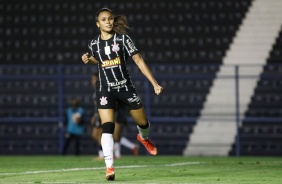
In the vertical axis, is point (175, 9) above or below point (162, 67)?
above

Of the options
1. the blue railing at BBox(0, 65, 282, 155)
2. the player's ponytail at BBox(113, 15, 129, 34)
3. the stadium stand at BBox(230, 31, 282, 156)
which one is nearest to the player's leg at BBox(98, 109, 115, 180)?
the player's ponytail at BBox(113, 15, 129, 34)

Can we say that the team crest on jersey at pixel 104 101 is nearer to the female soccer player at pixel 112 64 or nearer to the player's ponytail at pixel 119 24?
the female soccer player at pixel 112 64

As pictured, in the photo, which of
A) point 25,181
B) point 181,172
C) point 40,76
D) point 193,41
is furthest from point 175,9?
point 25,181

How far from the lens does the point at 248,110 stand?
22.3 meters

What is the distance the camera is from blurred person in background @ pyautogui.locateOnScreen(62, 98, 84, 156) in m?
22.2

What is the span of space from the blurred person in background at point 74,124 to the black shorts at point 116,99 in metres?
11.5

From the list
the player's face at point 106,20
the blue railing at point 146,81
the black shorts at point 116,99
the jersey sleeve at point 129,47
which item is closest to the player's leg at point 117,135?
the blue railing at point 146,81

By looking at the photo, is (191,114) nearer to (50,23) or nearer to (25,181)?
(50,23)

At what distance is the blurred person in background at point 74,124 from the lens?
22156 millimetres

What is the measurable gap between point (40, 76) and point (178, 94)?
3606 millimetres

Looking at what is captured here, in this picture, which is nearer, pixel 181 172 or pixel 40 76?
pixel 181 172

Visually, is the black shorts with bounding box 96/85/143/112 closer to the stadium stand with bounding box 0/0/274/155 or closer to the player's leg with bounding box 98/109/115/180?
the player's leg with bounding box 98/109/115/180

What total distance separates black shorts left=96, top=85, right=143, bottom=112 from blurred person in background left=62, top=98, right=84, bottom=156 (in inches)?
451

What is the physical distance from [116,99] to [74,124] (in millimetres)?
11729
